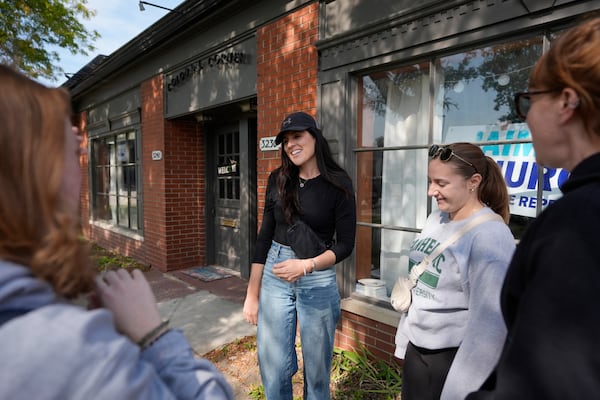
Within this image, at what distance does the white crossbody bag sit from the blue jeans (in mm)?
433

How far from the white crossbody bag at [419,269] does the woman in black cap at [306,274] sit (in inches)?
16.5

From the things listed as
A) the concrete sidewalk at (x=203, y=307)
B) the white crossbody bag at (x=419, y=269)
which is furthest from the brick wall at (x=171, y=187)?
the white crossbody bag at (x=419, y=269)

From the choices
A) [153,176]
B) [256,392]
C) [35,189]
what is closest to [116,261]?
[153,176]

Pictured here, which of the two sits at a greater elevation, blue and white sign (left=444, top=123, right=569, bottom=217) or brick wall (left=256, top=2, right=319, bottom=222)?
brick wall (left=256, top=2, right=319, bottom=222)

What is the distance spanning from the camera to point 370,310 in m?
3.36

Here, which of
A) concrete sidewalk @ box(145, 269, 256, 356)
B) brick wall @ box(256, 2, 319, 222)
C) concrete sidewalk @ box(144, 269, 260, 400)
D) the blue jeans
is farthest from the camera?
concrete sidewalk @ box(145, 269, 256, 356)

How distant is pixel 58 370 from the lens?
61cm

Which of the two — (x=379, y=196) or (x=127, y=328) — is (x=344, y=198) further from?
(x=127, y=328)

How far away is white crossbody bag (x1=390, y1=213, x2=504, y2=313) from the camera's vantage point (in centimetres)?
170

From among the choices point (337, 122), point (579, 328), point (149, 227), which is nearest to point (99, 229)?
point (149, 227)

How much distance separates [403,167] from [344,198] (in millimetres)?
1274

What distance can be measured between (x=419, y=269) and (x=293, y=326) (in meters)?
0.87

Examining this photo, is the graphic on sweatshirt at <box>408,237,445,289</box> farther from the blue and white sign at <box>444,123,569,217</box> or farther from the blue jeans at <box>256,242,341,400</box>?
the blue and white sign at <box>444,123,569,217</box>

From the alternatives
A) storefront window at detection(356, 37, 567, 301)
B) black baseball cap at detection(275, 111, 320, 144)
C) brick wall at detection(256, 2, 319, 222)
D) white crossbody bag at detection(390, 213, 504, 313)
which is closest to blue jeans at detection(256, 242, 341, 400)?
white crossbody bag at detection(390, 213, 504, 313)
